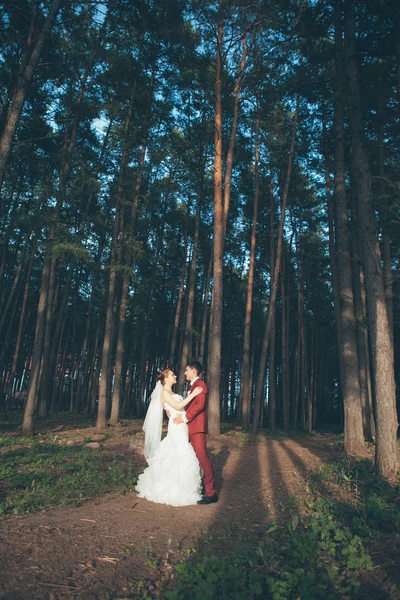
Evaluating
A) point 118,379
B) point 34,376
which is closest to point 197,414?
point 34,376

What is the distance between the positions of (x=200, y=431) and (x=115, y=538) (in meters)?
2.32

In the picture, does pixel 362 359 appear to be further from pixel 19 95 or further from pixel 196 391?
pixel 19 95

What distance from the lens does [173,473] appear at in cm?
626

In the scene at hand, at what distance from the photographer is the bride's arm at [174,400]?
6.34 meters

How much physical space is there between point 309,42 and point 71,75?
26.0 feet

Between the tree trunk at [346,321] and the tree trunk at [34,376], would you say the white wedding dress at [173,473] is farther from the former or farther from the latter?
the tree trunk at [34,376]

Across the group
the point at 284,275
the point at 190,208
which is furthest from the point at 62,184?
the point at 284,275

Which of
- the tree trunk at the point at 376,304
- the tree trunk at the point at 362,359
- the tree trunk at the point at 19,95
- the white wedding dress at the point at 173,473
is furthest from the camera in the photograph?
the tree trunk at the point at 362,359

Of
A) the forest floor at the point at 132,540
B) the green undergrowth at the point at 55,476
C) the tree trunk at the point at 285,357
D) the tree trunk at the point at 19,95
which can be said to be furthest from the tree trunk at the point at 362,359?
the tree trunk at the point at 19,95

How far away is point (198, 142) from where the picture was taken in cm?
1822

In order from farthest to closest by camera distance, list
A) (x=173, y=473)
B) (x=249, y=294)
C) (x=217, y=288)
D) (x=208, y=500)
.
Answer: (x=249, y=294) < (x=217, y=288) < (x=173, y=473) < (x=208, y=500)

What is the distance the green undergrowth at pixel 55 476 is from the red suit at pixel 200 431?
1500 mm

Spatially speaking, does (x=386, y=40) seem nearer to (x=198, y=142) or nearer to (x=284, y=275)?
(x=198, y=142)

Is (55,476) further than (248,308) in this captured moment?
No
